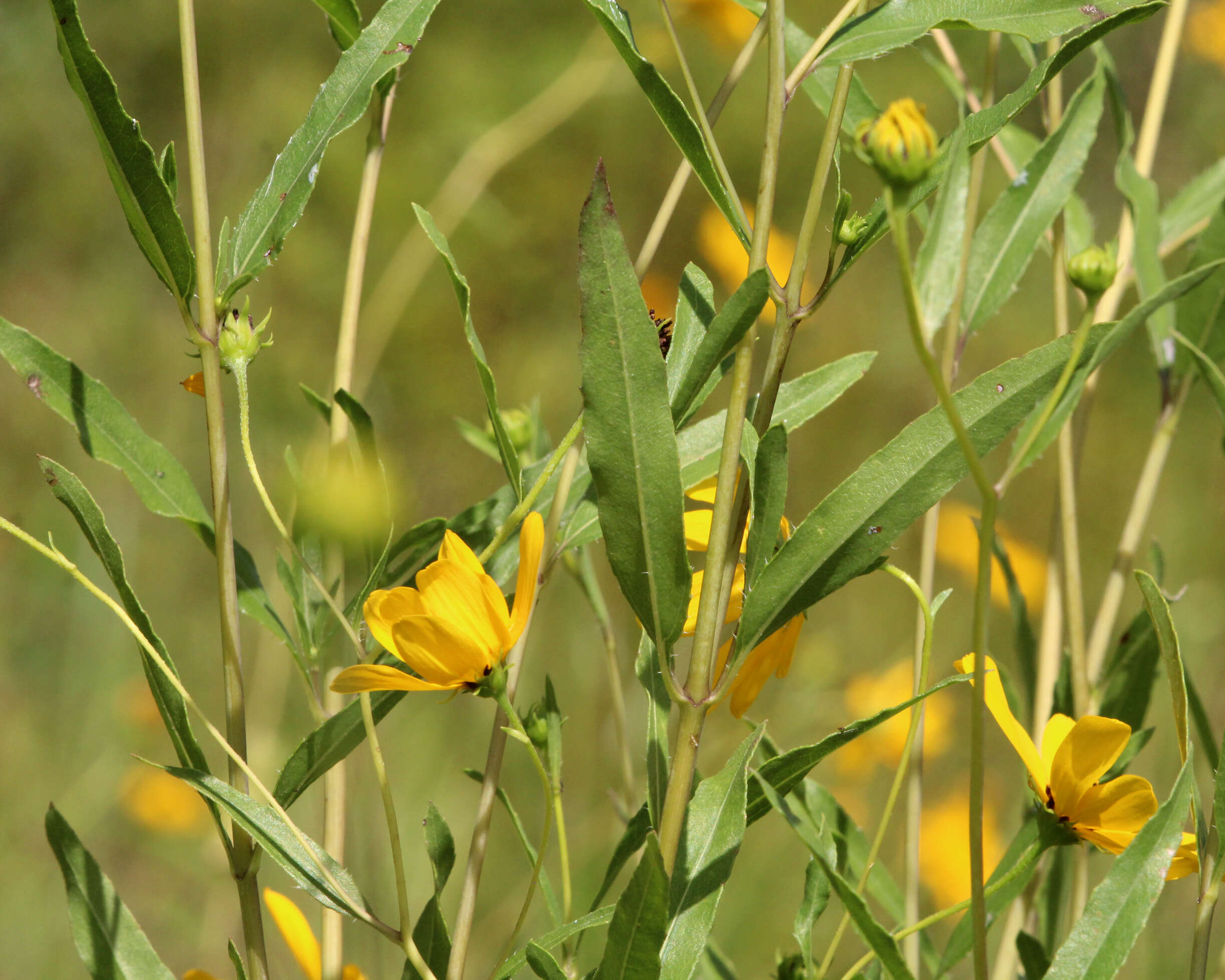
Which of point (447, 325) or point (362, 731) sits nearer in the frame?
point (362, 731)

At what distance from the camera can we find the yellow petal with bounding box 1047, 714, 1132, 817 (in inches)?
17.7

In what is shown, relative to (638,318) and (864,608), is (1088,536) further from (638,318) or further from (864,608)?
(638,318)

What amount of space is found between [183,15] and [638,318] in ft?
0.83

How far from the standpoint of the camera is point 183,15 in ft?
1.52

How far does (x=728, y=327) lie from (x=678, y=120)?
0.33 ft

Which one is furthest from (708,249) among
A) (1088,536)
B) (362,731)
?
(1088,536)

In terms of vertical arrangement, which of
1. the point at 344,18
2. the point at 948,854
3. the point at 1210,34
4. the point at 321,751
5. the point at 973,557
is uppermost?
the point at 1210,34

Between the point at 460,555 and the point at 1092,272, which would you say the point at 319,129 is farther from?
the point at 1092,272

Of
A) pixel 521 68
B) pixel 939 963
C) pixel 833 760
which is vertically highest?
pixel 521 68

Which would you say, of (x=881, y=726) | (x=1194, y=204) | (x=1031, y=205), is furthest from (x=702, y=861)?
(x=881, y=726)

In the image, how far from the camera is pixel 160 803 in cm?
210

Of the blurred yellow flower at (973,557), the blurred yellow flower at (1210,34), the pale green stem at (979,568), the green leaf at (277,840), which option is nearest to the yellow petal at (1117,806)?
the pale green stem at (979,568)

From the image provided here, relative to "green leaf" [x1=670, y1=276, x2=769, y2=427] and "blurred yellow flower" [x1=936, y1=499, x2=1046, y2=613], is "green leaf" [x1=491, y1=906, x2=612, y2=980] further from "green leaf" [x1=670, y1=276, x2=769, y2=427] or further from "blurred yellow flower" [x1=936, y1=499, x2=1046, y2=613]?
"blurred yellow flower" [x1=936, y1=499, x2=1046, y2=613]

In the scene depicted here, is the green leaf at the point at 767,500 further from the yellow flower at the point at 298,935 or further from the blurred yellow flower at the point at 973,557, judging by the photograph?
the blurred yellow flower at the point at 973,557
